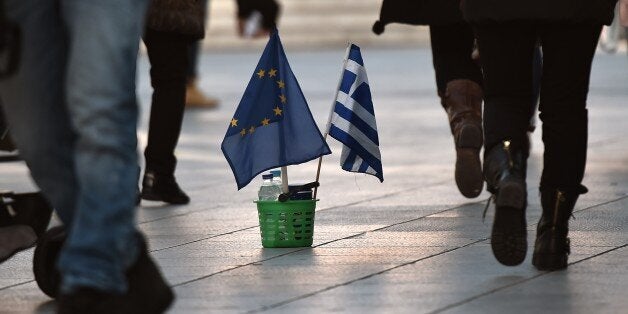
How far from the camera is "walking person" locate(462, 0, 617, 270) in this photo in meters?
5.14

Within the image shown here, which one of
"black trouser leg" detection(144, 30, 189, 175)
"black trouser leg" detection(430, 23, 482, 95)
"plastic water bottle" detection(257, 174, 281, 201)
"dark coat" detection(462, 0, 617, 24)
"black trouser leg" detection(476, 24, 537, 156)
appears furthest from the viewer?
"black trouser leg" detection(144, 30, 189, 175)

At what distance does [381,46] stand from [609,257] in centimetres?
2494

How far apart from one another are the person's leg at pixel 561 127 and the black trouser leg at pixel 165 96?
261 cm

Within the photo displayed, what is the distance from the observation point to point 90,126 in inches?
161

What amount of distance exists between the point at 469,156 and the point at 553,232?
6.11 feet

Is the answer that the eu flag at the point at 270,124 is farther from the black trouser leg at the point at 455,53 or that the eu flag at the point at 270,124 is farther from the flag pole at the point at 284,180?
the black trouser leg at the point at 455,53

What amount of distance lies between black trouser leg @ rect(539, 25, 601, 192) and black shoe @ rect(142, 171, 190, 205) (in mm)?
2711

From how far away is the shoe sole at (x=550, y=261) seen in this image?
5.32 metres

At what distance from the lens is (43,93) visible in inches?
169

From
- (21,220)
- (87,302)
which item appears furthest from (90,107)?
(21,220)

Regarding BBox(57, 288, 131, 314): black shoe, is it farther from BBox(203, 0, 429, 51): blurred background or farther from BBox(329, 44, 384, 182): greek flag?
BBox(203, 0, 429, 51): blurred background

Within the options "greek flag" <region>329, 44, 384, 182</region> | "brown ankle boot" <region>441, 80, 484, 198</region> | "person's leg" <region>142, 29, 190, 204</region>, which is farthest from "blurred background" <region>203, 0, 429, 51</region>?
"greek flag" <region>329, 44, 384, 182</region>

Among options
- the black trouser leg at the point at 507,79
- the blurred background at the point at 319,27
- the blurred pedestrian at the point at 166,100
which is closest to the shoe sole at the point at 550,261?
the black trouser leg at the point at 507,79

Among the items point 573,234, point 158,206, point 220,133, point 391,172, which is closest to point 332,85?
point 220,133
